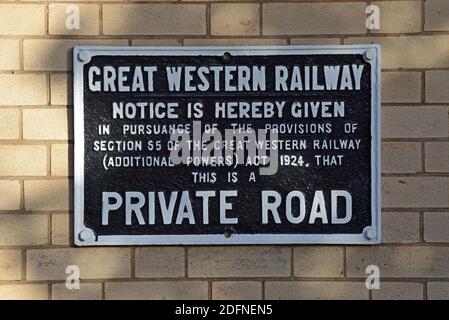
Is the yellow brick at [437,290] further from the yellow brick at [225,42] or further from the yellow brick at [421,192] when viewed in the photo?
the yellow brick at [225,42]

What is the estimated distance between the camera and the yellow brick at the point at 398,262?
11.5ft

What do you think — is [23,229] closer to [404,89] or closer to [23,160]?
[23,160]

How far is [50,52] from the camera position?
11.5 ft

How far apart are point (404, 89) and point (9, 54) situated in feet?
5.34

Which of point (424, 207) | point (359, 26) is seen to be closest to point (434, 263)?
point (424, 207)

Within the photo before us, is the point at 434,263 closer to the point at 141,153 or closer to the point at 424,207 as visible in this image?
the point at 424,207

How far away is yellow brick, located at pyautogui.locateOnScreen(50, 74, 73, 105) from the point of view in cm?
351

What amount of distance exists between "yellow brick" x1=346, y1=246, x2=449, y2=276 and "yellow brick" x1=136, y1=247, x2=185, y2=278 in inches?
27.4

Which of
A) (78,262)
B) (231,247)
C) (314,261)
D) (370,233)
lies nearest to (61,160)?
(78,262)

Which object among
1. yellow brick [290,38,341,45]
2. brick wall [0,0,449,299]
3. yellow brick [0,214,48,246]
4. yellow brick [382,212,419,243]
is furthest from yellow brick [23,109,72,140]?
yellow brick [382,212,419,243]

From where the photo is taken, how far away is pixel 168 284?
3.52 meters

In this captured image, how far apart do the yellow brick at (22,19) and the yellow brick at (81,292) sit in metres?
1.06

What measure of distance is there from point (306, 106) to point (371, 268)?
2.35 feet

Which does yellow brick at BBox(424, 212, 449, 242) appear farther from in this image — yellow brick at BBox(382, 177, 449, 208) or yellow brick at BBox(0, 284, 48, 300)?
yellow brick at BBox(0, 284, 48, 300)
